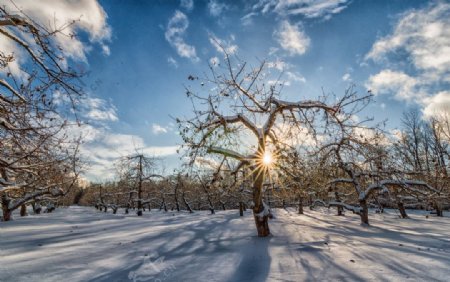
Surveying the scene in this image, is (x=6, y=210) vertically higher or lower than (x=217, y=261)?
higher

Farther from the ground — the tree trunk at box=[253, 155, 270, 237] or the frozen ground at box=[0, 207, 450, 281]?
the tree trunk at box=[253, 155, 270, 237]

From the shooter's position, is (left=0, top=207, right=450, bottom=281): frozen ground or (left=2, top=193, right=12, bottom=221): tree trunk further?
(left=2, top=193, right=12, bottom=221): tree trunk

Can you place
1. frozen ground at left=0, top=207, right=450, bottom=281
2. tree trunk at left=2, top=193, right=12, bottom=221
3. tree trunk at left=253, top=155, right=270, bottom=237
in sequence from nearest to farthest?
frozen ground at left=0, top=207, right=450, bottom=281
tree trunk at left=253, top=155, right=270, bottom=237
tree trunk at left=2, top=193, right=12, bottom=221

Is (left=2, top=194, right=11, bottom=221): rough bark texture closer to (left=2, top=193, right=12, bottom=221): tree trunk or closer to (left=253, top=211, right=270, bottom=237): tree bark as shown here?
(left=2, top=193, right=12, bottom=221): tree trunk

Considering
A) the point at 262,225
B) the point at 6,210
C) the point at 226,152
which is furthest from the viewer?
the point at 6,210

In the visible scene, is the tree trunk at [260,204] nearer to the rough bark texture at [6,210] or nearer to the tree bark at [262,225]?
the tree bark at [262,225]

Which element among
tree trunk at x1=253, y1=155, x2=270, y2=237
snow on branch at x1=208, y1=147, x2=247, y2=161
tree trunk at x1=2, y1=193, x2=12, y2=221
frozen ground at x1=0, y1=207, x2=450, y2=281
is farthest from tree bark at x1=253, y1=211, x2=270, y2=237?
tree trunk at x1=2, y1=193, x2=12, y2=221

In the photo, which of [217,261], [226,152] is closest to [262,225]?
[226,152]

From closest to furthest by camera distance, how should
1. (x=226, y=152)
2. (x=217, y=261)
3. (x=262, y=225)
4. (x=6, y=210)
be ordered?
(x=217, y=261) < (x=226, y=152) < (x=262, y=225) < (x=6, y=210)

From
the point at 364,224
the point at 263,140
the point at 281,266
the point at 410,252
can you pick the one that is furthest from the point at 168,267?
the point at 364,224

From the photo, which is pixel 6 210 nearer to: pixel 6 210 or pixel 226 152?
pixel 6 210

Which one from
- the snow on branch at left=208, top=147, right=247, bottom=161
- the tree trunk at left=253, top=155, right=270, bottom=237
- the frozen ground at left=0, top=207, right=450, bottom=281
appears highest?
the snow on branch at left=208, top=147, right=247, bottom=161

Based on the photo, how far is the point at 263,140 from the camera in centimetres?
972

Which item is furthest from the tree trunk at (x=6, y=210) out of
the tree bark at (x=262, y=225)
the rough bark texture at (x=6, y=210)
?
the tree bark at (x=262, y=225)
